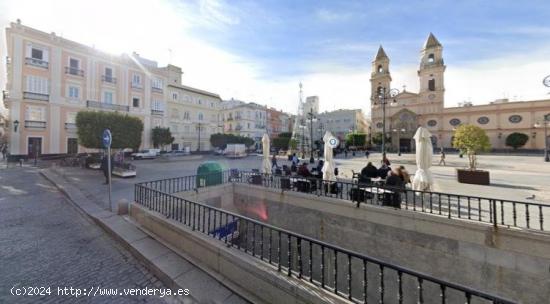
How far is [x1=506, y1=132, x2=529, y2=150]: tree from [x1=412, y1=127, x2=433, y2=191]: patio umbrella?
168ft

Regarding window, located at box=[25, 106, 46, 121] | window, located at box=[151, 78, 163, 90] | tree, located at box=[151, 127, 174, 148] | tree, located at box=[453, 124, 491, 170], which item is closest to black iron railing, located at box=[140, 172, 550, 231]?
tree, located at box=[453, 124, 491, 170]

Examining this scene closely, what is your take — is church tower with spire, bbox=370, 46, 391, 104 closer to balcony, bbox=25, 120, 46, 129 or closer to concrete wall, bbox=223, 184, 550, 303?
concrete wall, bbox=223, 184, 550, 303

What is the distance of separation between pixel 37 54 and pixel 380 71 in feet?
190

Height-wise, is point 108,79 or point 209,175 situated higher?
point 108,79

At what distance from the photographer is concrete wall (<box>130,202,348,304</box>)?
2.98 m

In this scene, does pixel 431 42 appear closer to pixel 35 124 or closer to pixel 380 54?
pixel 380 54

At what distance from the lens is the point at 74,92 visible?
3059 centimetres

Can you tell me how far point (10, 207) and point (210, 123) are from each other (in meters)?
45.8

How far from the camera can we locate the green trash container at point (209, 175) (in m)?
10.2

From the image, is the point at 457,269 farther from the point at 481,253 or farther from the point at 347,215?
the point at 347,215

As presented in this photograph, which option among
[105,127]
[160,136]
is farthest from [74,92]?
[105,127]

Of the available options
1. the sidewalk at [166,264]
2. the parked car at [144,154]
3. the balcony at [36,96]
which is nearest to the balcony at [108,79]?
the balcony at [36,96]

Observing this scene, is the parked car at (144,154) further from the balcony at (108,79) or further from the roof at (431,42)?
the roof at (431,42)

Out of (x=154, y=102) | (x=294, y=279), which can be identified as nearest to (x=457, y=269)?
(x=294, y=279)
